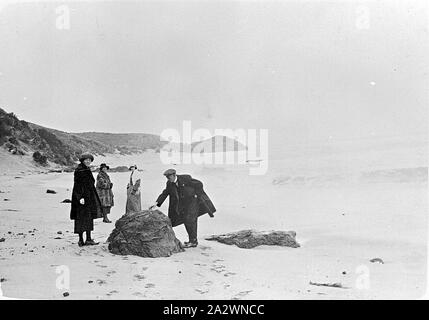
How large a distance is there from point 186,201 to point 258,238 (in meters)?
0.95

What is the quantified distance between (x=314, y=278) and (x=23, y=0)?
455cm

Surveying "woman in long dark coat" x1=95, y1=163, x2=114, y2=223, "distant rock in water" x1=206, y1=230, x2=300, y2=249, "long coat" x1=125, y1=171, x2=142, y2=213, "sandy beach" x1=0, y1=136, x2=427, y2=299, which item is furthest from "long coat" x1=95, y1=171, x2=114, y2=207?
"distant rock in water" x1=206, y1=230, x2=300, y2=249

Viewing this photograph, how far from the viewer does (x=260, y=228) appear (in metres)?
4.71

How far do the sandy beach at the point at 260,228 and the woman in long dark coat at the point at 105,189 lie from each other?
94 millimetres

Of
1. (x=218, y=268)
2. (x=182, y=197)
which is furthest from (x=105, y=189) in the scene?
(x=218, y=268)

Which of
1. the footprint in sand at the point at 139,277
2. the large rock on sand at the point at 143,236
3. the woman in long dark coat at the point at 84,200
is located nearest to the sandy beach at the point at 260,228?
the footprint in sand at the point at 139,277

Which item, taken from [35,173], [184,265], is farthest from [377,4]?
[35,173]

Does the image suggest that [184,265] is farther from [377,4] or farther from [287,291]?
[377,4]

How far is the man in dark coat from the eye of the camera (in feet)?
15.0

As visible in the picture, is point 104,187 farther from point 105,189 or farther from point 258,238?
Answer: point 258,238

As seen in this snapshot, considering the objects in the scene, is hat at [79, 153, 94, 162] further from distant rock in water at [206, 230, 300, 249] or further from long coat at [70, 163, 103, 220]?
distant rock in water at [206, 230, 300, 249]

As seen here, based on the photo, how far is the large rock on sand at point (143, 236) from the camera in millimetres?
4102
